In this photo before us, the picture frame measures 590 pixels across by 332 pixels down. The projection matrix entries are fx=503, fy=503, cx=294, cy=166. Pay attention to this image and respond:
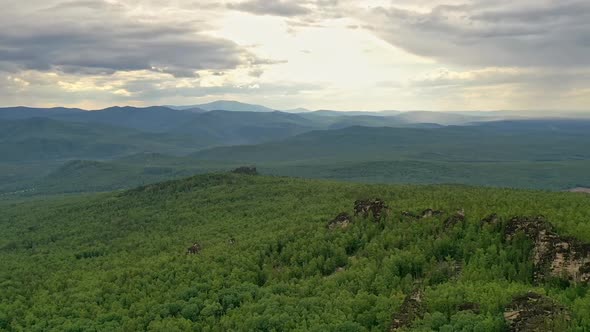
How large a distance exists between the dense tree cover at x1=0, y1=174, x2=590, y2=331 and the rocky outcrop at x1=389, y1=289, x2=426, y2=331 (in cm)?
100

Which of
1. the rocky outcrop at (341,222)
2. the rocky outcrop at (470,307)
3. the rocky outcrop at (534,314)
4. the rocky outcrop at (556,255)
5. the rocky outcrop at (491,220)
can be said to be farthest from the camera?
the rocky outcrop at (341,222)

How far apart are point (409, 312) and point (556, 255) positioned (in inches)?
757

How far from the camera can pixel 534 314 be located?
41.9 m

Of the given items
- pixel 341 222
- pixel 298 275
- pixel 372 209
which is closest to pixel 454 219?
pixel 372 209

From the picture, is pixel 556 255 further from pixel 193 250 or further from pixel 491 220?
pixel 193 250

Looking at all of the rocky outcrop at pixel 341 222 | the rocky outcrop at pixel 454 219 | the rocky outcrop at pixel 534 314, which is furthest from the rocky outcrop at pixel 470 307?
the rocky outcrop at pixel 341 222

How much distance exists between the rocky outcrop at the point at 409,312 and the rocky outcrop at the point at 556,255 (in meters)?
14.8

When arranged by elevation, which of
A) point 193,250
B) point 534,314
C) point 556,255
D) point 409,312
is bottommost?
point 193,250

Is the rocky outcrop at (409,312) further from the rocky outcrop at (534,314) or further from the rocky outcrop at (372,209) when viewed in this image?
the rocky outcrop at (372,209)

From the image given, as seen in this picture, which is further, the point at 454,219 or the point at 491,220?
the point at 454,219

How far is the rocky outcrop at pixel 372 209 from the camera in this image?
86.6 meters

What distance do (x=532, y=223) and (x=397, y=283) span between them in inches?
743

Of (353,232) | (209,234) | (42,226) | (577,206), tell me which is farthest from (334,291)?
(42,226)

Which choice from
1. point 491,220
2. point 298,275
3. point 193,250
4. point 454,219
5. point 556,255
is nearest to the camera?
point 556,255
